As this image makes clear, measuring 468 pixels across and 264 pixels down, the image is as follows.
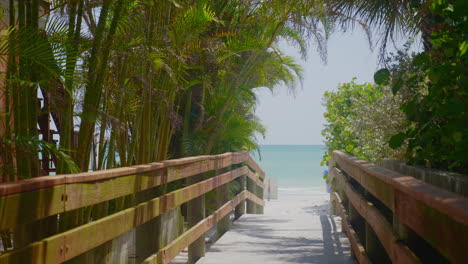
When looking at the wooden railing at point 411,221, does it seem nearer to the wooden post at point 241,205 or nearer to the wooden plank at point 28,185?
the wooden plank at point 28,185

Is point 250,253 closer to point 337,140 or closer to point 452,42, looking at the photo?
point 452,42

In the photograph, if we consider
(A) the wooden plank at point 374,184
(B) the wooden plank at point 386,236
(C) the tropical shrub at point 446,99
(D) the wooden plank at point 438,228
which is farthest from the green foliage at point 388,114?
(D) the wooden plank at point 438,228

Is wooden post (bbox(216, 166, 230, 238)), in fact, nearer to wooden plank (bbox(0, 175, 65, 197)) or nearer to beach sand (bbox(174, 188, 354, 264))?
beach sand (bbox(174, 188, 354, 264))

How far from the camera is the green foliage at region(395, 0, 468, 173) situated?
2.47 m

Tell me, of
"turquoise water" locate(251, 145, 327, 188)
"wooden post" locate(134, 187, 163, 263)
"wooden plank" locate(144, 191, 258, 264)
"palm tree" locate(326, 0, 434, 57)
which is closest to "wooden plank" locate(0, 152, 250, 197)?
"wooden post" locate(134, 187, 163, 263)

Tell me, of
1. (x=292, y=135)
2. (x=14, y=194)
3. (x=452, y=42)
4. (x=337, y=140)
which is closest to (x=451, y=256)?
(x=14, y=194)

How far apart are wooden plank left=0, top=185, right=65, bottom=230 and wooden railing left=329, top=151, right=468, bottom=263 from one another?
1255 millimetres

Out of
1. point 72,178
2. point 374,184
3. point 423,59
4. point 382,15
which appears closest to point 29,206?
point 72,178

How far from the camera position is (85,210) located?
3328mm

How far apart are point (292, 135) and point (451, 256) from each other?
311ft

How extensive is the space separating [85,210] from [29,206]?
1373mm

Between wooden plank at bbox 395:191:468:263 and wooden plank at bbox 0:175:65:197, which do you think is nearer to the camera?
wooden plank at bbox 395:191:468:263

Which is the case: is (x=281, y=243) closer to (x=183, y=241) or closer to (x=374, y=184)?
(x=183, y=241)

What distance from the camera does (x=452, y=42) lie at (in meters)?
2.93
